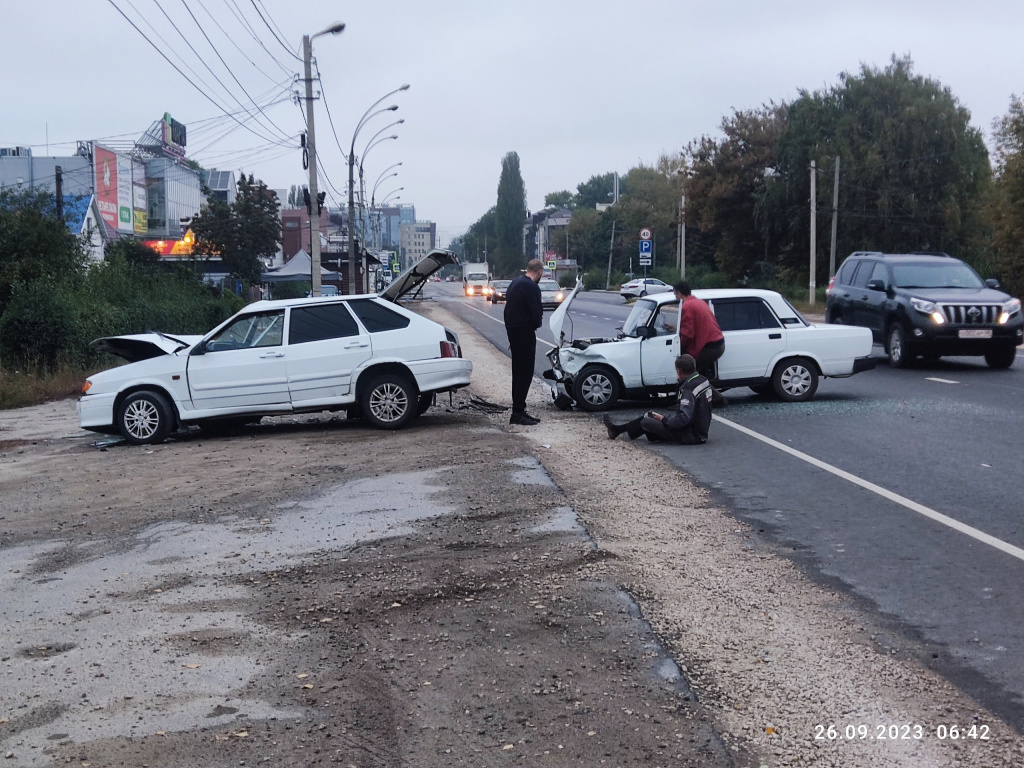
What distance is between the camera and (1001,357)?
787 inches

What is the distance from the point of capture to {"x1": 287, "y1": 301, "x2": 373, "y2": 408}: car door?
45.3 feet

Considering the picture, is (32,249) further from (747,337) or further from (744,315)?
(747,337)

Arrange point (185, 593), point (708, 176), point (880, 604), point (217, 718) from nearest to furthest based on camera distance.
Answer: point (217, 718) < point (880, 604) < point (185, 593) < point (708, 176)

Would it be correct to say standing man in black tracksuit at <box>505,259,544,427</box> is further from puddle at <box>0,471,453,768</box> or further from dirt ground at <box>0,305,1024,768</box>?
puddle at <box>0,471,453,768</box>

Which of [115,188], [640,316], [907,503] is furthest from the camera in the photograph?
[115,188]

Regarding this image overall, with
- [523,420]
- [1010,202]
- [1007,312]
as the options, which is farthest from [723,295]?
[1010,202]

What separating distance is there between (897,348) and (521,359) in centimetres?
916

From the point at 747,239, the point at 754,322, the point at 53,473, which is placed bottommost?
the point at 53,473

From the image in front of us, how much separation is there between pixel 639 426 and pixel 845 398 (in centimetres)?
488

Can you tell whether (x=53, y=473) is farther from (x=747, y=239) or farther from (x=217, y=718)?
(x=747, y=239)

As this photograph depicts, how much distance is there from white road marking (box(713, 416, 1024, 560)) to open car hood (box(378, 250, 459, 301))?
18.4 ft

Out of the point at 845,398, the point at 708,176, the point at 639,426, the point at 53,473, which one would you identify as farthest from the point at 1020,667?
the point at 708,176

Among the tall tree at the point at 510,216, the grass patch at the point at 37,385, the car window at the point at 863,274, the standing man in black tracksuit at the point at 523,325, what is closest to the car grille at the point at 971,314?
the car window at the point at 863,274

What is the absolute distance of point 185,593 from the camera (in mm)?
6699
